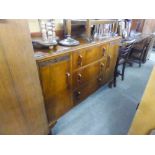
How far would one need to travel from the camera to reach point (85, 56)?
150 centimetres

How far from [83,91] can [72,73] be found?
1.51 ft

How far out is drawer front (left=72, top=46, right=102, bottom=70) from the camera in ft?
4.60

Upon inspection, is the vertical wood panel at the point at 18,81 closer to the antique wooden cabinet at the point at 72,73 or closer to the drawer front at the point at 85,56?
the antique wooden cabinet at the point at 72,73

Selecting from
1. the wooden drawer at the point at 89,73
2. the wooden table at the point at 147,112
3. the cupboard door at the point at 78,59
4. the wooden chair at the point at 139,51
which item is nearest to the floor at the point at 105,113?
the wooden drawer at the point at 89,73

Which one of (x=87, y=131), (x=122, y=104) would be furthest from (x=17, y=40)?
(x=122, y=104)

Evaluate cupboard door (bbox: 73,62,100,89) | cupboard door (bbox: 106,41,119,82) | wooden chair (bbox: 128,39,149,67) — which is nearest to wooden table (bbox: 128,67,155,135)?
cupboard door (bbox: 73,62,100,89)

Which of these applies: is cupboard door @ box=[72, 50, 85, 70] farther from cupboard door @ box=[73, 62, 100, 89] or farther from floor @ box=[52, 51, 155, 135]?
floor @ box=[52, 51, 155, 135]

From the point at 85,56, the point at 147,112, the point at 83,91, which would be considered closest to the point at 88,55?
the point at 85,56

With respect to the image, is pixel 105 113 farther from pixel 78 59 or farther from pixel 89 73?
pixel 78 59

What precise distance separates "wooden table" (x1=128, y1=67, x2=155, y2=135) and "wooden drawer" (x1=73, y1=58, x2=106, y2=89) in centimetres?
83
